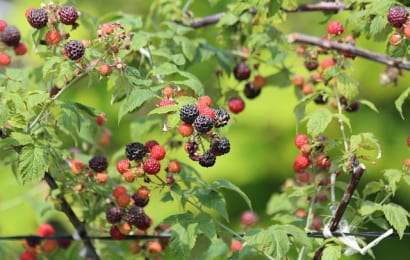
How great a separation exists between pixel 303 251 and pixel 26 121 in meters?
0.95

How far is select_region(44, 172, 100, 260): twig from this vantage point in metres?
3.15

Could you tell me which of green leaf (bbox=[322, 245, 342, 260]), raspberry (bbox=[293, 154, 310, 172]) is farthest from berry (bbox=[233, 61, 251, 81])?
green leaf (bbox=[322, 245, 342, 260])

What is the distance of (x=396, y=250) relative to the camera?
6.20 m

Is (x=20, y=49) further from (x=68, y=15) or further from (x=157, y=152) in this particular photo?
(x=157, y=152)

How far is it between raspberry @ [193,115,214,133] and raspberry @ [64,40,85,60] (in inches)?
18.9

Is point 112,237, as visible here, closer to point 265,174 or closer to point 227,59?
point 227,59

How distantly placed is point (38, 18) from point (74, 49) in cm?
31

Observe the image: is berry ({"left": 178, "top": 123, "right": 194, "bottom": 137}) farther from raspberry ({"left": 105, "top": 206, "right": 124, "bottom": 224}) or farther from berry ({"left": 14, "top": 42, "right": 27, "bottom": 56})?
berry ({"left": 14, "top": 42, "right": 27, "bottom": 56})

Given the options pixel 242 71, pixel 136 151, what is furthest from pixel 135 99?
pixel 242 71


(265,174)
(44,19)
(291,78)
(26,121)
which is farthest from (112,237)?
(265,174)

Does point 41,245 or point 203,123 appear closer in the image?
point 203,123

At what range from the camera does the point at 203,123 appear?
2389mm

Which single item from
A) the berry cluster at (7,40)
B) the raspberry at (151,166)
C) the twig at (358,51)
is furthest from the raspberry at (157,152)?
the twig at (358,51)

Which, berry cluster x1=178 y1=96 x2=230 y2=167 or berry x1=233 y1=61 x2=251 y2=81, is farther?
berry x1=233 y1=61 x2=251 y2=81
